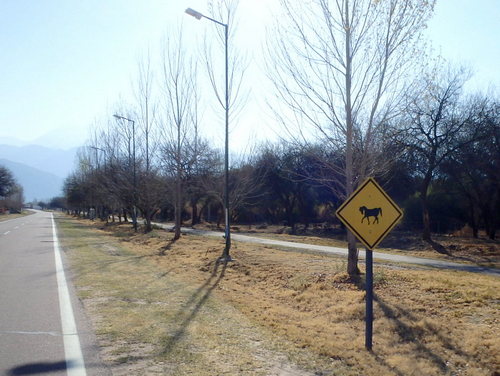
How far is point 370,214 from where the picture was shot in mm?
6461

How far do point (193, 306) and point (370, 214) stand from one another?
382 centimetres

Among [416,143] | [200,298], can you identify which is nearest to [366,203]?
[200,298]

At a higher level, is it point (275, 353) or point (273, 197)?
point (273, 197)

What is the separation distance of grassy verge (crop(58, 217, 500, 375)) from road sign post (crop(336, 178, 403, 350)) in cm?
82

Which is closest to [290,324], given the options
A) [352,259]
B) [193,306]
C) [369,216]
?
[193,306]

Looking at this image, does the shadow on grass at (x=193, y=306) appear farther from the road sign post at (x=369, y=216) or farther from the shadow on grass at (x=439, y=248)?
the shadow on grass at (x=439, y=248)

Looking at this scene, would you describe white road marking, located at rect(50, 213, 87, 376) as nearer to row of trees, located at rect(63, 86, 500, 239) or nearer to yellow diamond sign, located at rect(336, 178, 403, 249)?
yellow diamond sign, located at rect(336, 178, 403, 249)

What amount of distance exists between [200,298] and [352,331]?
11.0ft

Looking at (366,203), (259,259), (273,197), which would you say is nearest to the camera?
(366,203)

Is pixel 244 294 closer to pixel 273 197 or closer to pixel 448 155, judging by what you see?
pixel 448 155

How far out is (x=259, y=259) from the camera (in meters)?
16.5

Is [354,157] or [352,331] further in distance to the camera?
[354,157]

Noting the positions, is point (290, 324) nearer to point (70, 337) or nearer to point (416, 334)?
point (416, 334)

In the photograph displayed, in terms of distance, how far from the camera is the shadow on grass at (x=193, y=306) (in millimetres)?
6426
